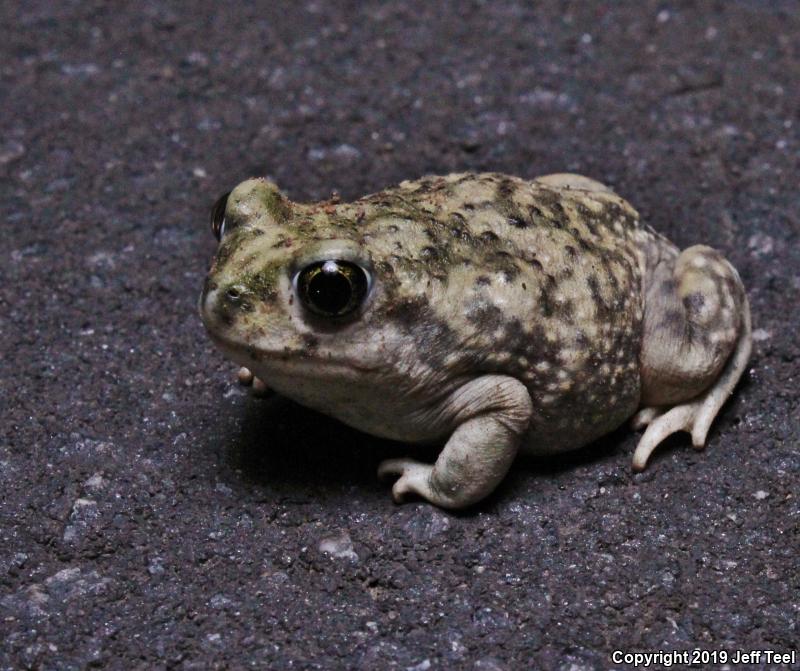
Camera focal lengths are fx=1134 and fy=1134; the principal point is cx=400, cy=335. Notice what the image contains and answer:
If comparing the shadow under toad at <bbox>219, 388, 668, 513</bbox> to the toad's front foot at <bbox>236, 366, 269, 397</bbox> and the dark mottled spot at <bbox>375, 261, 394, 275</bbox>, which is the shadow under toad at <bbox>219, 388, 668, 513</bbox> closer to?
the toad's front foot at <bbox>236, 366, 269, 397</bbox>

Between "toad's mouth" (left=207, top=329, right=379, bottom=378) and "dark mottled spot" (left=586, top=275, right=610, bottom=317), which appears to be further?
"dark mottled spot" (left=586, top=275, right=610, bottom=317)

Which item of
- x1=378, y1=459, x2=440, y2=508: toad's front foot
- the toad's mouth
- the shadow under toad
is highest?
the toad's mouth

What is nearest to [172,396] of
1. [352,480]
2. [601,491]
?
[352,480]

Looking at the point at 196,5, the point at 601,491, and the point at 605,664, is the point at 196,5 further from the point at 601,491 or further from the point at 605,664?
the point at 605,664

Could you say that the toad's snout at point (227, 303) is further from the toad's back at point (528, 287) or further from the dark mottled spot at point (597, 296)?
the dark mottled spot at point (597, 296)

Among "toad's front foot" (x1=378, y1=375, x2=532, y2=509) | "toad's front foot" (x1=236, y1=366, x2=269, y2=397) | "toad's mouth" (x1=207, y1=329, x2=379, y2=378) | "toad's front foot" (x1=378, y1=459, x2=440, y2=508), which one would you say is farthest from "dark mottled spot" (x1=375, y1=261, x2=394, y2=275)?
"toad's front foot" (x1=236, y1=366, x2=269, y2=397)

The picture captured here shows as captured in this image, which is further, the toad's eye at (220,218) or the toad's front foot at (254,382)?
the toad's front foot at (254,382)

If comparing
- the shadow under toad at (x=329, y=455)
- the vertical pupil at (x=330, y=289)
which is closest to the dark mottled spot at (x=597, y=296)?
the shadow under toad at (x=329, y=455)
